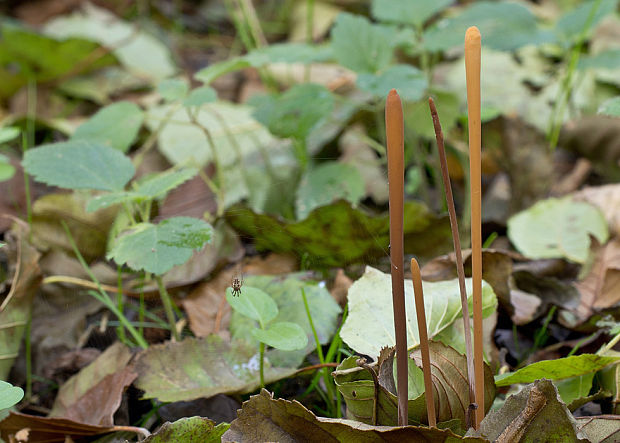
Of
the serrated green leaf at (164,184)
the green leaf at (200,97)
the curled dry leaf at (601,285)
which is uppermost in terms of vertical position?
the green leaf at (200,97)

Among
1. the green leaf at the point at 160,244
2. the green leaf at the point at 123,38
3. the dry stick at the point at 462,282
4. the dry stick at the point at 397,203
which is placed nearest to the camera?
the dry stick at the point at 397,203

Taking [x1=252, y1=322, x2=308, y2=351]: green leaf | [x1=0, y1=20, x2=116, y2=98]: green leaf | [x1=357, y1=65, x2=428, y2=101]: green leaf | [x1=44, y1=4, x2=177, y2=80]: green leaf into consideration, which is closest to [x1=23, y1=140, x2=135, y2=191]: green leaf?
[x1=252, y1=322, x2=308, y2=351]: green leaf

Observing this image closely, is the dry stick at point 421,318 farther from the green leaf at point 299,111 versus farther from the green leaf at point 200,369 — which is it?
the green leaf at point 299,111

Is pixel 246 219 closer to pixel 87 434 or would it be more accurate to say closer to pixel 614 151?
pixel 87 434

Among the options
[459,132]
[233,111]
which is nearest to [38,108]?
[233,111]

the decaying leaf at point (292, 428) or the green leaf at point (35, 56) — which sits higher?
the green leaf at point (35, 56)

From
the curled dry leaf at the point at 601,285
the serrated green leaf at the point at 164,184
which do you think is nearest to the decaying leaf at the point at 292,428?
the serrated green leaf at the point at 164,184

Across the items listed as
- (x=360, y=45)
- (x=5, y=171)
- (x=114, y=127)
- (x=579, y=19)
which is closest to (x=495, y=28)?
(x=579, y=19)
